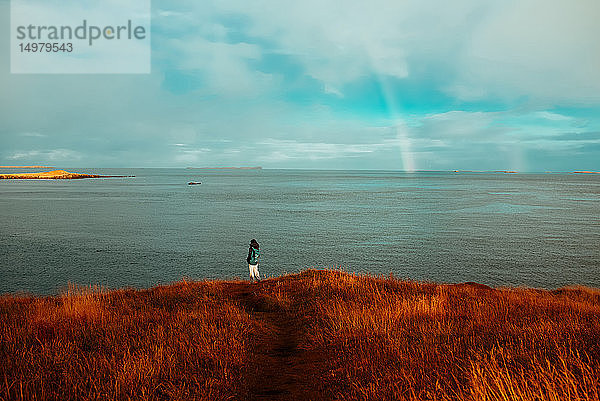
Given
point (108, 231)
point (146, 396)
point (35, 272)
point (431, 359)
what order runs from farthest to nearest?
point (108, 231) → point (35, 272) → point (431, 359) → point (146, 396)

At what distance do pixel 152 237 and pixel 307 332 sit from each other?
1385 inches

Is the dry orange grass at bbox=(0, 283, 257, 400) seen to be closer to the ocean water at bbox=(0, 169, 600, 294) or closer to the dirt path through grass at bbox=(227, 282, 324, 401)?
the dirt path through grass at bbox=(227, 282, 324, 401)

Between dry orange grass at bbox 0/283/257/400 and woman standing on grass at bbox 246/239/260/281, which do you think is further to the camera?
woman standing on grass at bbox 246/239/260/281

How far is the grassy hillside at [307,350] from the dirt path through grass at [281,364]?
33 mm

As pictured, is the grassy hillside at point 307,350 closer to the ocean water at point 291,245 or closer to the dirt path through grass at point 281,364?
the dirt path through grass at point 281,364

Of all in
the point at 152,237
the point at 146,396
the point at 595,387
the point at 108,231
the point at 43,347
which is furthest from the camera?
the point at 108,231

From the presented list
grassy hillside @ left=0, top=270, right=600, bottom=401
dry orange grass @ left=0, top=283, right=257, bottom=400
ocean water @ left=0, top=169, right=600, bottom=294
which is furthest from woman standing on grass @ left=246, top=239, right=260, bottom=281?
ocean water @ left=0, top=169, right=600, bottom=294

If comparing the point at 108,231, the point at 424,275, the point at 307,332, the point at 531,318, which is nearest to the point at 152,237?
the point at 108,231

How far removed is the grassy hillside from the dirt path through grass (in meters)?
0.03

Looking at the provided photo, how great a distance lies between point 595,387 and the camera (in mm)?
5438

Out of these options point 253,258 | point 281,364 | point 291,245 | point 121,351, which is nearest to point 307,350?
point 281,364

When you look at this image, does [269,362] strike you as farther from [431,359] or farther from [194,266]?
[194,266]

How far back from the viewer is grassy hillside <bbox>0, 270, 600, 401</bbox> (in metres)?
6.35

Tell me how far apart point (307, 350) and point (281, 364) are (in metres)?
0.93
